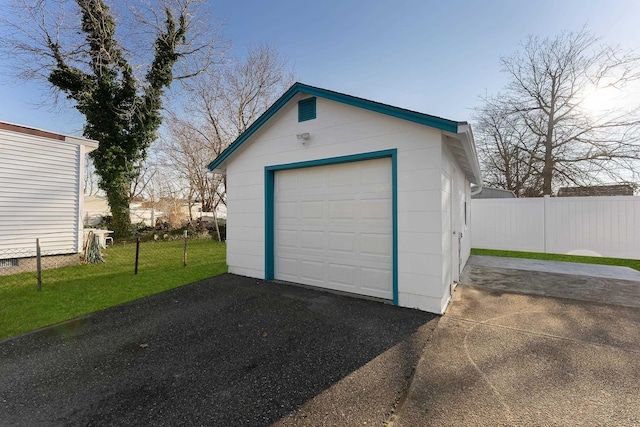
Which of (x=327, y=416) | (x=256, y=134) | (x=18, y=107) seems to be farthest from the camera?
(x=18, y=107)

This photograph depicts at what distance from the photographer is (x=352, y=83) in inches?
396

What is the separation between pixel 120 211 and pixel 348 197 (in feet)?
43.6

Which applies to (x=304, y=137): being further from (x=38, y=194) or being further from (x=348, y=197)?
(x=38, y=194)

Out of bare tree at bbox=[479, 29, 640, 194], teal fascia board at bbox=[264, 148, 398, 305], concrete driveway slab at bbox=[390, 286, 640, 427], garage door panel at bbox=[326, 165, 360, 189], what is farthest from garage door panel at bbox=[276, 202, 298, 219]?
bare tree at bbox=[479, 29, 640, 194]

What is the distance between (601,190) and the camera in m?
13.1

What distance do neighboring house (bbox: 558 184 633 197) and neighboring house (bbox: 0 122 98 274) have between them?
68.9 feet

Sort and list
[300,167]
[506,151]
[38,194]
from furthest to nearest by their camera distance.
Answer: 1. [506,151]
2. [38,194]
3. [300,167]

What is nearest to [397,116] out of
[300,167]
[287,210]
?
[300,167]

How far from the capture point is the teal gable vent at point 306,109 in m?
5.46

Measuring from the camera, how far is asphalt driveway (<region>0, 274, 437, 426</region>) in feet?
7.21

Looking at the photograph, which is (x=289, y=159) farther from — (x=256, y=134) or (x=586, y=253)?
(x=586, y=253)

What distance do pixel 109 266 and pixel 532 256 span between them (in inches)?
531

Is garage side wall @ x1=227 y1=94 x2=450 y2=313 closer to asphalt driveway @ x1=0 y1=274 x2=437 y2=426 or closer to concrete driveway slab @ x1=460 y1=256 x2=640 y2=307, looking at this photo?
asphalt driveway @ x1=0 y1=274 x2=437 y2=426

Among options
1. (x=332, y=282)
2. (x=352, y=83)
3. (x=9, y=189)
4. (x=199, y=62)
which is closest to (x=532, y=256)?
(x=332, y=282)
